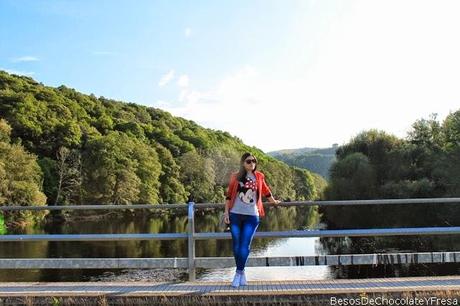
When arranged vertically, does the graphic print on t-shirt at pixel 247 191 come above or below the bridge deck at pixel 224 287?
above

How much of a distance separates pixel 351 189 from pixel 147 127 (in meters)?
69.5

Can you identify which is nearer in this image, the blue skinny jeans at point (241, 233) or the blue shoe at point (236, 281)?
the blue shoe at point (236, 281)

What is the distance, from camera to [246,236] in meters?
6.63

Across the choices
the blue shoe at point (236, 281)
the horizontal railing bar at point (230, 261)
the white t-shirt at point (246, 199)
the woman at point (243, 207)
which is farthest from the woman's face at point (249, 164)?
the blue shoe at point (236, 281)

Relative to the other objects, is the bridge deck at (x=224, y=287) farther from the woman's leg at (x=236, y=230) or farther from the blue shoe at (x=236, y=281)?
the woman's leg at (x=236, y=230)

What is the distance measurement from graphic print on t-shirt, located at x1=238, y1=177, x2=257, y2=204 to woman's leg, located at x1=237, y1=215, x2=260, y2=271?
21 cm

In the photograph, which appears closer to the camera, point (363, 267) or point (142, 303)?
point (142, 303)

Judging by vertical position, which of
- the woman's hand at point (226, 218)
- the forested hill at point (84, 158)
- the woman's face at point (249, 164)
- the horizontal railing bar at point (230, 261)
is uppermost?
the forested hill at point (84, 158)

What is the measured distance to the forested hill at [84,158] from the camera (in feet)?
216

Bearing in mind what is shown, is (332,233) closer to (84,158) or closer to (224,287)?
(224,287)

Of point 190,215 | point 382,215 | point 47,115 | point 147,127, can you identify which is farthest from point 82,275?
point 147,127

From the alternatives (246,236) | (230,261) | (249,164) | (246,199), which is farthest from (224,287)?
(249,164)

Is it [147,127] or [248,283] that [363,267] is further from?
[147,127]

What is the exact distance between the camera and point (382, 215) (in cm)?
5072
